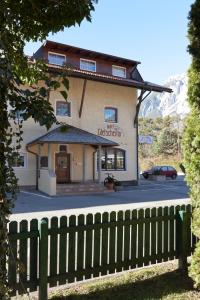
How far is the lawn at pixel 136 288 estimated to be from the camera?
5227mm

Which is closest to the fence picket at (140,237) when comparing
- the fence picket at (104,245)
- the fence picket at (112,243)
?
the fence picket at (112,243)

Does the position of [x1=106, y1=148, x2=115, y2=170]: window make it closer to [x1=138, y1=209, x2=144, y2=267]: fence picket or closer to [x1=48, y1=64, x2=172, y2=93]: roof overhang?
[x1=48, y1=64, x2=172, y2=93]: roof overhang

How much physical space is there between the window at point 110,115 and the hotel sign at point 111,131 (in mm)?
385

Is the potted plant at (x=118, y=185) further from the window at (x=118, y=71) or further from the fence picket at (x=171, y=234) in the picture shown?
the fence picket at (x=171, y=234)

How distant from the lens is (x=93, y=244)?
554 centimetres

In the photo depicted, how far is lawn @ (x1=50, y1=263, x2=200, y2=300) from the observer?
523cm

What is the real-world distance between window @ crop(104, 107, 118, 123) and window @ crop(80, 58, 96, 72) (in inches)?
117

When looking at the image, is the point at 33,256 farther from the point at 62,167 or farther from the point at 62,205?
the point at 62,167

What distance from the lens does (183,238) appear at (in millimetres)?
6617

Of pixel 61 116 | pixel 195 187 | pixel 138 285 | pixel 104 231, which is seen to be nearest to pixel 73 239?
pixel 104 231

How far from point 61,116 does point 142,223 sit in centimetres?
1984

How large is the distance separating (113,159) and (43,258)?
921 inches

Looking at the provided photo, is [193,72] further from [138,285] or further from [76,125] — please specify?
[76,125]

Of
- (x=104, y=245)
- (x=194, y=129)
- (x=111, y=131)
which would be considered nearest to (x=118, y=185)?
(x=111, y=131)
